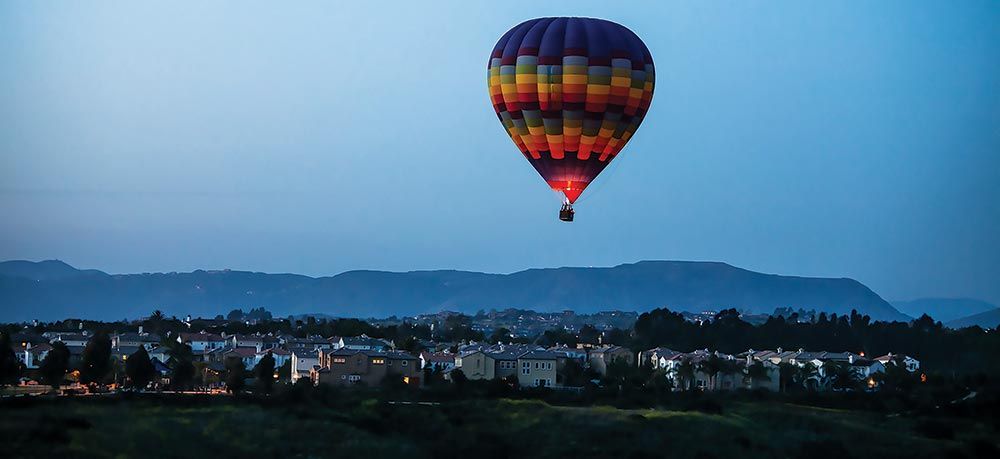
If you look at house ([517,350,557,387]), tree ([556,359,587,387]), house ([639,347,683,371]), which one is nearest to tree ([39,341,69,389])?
house ([517,350,557,387])

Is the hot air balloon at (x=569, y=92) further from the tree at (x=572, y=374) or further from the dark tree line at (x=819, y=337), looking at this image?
the dark tree line at (x=819, y=337)

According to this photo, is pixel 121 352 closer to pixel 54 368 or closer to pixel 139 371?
pixel 54 368

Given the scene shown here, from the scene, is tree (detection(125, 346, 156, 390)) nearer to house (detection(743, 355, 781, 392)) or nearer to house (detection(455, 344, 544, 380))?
house (detection(455, 344, 544, 380))

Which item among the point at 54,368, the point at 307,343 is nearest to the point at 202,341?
the point at 307,343

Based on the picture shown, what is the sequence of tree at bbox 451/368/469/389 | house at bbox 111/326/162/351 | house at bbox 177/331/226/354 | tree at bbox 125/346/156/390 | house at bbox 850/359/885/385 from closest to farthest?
tree at bbox 125/346/156/390
tree at bbox 451/368/469/389
house at bbox 850/359/885/385
house at bbox 111/326/162/351
house at bbox 177/331/226/354

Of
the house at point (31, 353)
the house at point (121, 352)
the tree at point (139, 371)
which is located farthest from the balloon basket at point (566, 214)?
the house at point (31, 353)
